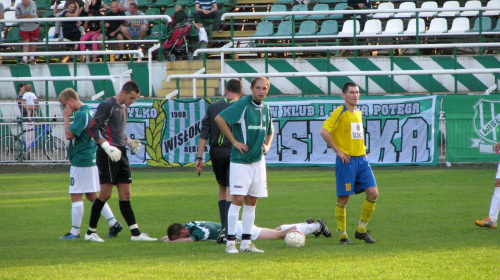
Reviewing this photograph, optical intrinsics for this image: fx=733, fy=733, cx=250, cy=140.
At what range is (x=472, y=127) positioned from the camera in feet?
60.5

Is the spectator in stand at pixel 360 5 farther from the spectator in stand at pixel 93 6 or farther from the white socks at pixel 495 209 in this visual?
the white socks at pixel 495 209

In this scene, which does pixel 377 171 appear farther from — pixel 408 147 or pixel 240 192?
pixel 240 192

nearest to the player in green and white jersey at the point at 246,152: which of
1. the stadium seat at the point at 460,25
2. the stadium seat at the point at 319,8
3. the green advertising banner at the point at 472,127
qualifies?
the green advertising banner at the point at 472,127

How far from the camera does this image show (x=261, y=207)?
12812mm

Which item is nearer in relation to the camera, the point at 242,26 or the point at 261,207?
the point at 261,207

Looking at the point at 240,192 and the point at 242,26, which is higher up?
the point at 242,26

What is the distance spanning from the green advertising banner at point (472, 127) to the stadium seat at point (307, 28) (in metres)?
7.59

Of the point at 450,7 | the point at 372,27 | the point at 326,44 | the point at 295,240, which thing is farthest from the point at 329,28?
the point at 295,240

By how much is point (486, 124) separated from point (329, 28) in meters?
8.32

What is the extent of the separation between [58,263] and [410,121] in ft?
41.3

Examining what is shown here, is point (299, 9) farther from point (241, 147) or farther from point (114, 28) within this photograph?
point (241, 147)

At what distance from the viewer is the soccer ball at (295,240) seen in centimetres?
898

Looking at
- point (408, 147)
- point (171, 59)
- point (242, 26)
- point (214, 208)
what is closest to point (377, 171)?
point (408, 147)

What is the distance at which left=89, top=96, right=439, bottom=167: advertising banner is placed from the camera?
18812mm
